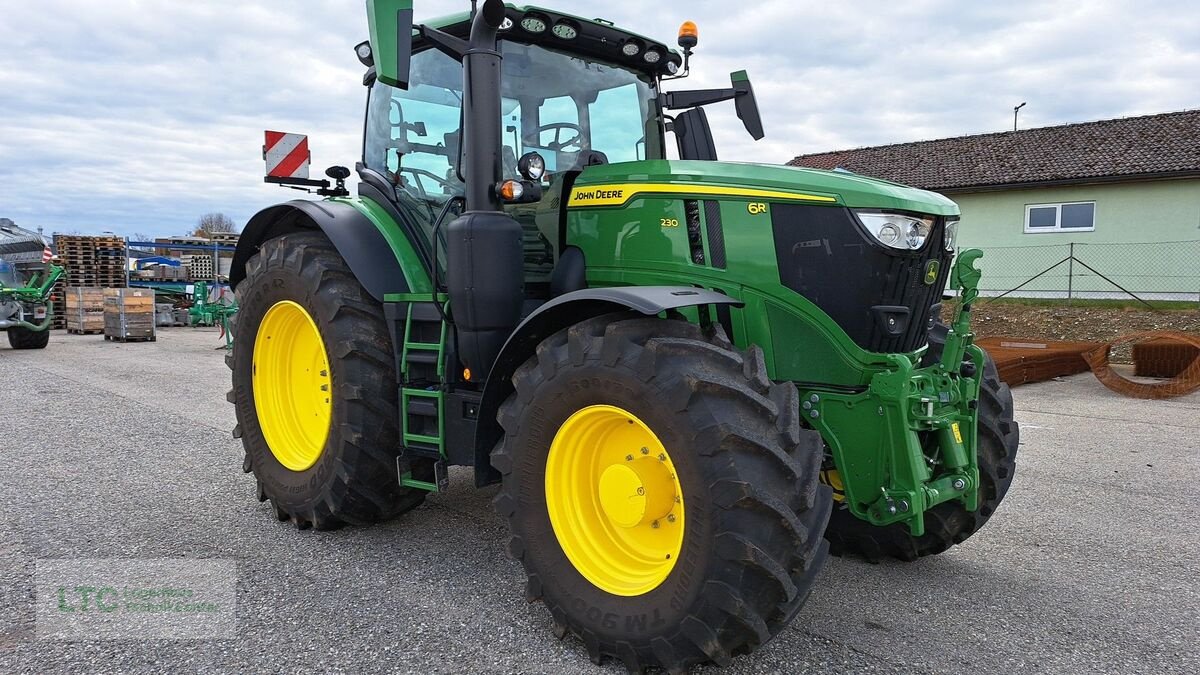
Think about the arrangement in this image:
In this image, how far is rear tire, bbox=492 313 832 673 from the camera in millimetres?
2498

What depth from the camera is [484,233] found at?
11.1ft

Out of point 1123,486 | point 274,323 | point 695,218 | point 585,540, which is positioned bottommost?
point 1123,486

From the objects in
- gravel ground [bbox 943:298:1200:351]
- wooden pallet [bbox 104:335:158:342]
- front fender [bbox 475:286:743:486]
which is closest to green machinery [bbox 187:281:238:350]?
wooden pallet [bbox 104:335:158:342]

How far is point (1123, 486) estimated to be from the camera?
212 inches

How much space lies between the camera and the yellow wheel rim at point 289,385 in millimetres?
4461

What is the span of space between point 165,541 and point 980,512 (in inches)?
151

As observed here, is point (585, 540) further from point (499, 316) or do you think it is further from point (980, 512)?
point (980, 512)

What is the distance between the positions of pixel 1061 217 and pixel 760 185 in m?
20.1

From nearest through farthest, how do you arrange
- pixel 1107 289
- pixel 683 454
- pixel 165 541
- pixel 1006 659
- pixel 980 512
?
1. pixel 683 454
2. pixel 1006 659
3. pixel 980 512
4. pixel 165 541
5. pixel 1107 289

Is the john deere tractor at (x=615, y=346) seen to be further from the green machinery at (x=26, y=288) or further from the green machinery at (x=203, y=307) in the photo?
the green machinery at (x=203, y=307)

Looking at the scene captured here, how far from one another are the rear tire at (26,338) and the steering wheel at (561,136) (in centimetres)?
1391

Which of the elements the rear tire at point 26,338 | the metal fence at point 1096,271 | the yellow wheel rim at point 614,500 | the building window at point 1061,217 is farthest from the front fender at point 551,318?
the building window at point 1061,217

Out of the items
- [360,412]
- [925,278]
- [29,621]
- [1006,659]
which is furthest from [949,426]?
[29,621]

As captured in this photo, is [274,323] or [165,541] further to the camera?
[274,323]
